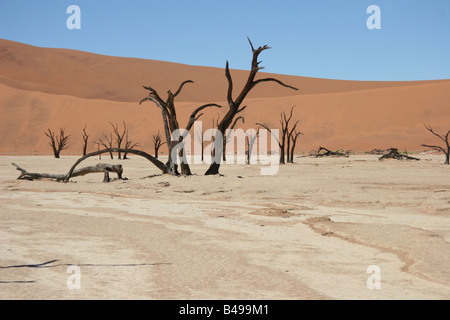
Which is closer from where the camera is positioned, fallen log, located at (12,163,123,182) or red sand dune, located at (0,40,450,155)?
fallen log, located at (12,163,123,182)

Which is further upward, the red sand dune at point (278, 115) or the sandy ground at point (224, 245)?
the red sand dune at point (278, 115)

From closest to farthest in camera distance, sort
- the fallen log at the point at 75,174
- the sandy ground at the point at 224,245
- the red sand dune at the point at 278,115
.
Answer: the sandy ground at the point at 224,245, the fallen log at the point at 75,174, the red sand dune at the point at 278,115

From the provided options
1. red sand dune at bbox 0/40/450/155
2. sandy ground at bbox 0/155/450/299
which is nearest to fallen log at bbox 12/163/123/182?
sandy ground at bbox 0/155/450/299

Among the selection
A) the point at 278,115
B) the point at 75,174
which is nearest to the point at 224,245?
the point at 75,174

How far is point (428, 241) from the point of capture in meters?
7.13

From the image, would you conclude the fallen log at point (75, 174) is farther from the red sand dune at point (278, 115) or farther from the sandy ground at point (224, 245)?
the red sand dune at point (278, 115)

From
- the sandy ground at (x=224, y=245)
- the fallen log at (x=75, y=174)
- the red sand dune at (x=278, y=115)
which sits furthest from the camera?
the red sand dune at (x=278, y=115)

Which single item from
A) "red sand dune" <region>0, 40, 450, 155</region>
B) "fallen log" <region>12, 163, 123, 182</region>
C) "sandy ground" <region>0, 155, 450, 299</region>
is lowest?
"sandy ground" <region>0, 155, 450, 299</region>

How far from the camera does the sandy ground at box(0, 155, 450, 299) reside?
15.9ft

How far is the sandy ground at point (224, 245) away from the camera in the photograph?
4855 mm

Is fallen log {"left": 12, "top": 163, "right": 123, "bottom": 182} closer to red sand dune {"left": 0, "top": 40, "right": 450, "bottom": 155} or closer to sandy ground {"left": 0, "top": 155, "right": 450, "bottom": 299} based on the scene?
sandy ground {"left": 0, "top": 155, "right": 450, "bottom": 299}

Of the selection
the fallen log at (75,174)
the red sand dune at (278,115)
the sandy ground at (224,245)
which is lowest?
the sandy ground at (224,245)

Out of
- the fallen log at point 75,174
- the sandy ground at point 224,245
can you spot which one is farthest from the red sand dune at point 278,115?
the sandy ground at point 224,245
